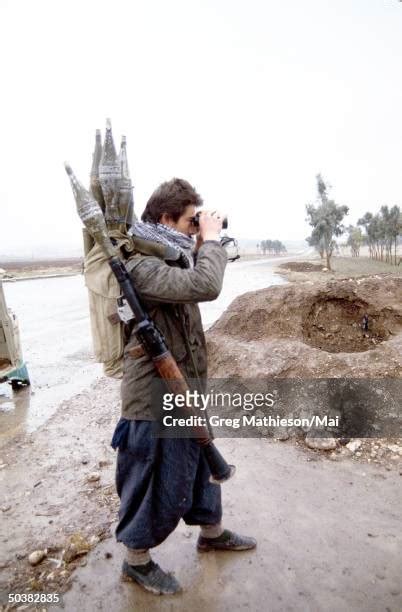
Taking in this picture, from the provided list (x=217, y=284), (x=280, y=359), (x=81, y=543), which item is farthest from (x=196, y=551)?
(x=280, y=359)

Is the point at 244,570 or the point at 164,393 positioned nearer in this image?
the point at 164,393

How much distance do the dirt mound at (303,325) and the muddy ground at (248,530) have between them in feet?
3.95

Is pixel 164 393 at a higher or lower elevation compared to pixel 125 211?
lower

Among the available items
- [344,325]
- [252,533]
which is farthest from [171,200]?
[344,325]

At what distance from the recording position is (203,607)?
234cm

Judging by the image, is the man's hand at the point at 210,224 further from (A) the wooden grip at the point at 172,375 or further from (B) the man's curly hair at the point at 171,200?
(A) the wooden grip at the point at 172,375

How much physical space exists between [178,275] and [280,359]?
12.2 ft

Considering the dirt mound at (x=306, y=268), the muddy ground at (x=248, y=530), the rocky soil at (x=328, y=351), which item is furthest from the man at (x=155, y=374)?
the dirt mound at (x=306, y=268)

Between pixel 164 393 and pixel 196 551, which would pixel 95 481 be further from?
pixel 164 393

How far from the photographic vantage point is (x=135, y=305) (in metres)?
1.99

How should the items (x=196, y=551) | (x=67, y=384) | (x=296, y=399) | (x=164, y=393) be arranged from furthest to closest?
1. (x=67, y=384)
2. (x=296, y=399)
3. (x=196, y=551)
4. (x=164, y=393)

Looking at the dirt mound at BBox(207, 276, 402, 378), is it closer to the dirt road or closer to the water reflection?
the dirt road

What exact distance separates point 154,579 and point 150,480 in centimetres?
70

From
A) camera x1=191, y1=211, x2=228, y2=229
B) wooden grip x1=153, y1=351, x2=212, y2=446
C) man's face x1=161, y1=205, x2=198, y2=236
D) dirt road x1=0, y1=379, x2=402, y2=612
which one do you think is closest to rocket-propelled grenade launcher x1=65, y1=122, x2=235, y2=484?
wooden grip x1=153, y1=351, x2=212, y2=446
